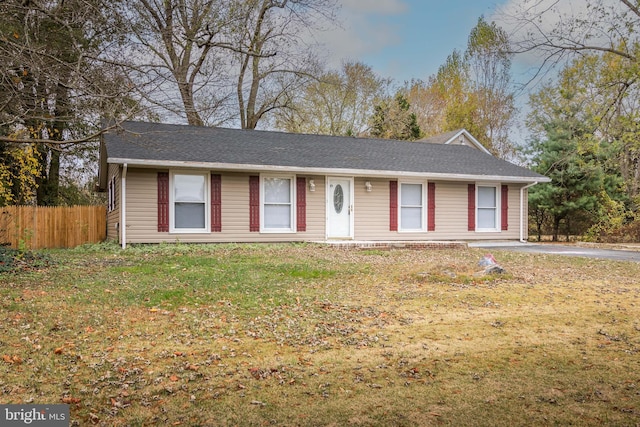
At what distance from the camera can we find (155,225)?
47.7 feet

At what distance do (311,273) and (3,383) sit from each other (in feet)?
19.0

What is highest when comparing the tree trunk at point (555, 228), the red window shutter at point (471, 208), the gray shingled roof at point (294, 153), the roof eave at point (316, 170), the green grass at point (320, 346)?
the gray shingled roof at point (294, 153)

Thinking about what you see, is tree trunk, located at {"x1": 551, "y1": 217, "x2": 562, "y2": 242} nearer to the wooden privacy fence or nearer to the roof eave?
the roof eave

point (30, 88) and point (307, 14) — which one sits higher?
point (307, 14)

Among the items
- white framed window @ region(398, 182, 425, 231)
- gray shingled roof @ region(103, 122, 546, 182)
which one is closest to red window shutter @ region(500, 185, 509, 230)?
gray shingled roof @ region(103, 122, 546, 182)

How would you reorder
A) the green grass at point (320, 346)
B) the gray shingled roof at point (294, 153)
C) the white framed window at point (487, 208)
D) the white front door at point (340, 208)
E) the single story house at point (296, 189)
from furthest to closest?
the white framed window at point (487, 208)
the white front door at point (340, 208)
the gray shingled roof at point (294, 153)
the single story house at point (296, 189)
the green grass at point (320, 346)

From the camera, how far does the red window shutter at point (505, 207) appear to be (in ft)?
61.5

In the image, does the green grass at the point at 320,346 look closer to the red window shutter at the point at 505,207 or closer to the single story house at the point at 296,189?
the single story house at the point at 296,189

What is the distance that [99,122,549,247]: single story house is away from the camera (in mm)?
14508

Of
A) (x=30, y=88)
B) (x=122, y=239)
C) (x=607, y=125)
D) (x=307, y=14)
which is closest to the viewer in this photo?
(x=607, y=125)

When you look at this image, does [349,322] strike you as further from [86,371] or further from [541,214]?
[541,214]

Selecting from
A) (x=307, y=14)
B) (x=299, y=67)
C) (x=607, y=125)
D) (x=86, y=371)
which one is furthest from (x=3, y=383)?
(x=299, y=67)

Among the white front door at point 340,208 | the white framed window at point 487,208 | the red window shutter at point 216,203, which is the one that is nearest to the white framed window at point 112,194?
the red window shutter at point 216,203

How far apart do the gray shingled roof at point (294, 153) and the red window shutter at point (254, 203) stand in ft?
2.06
